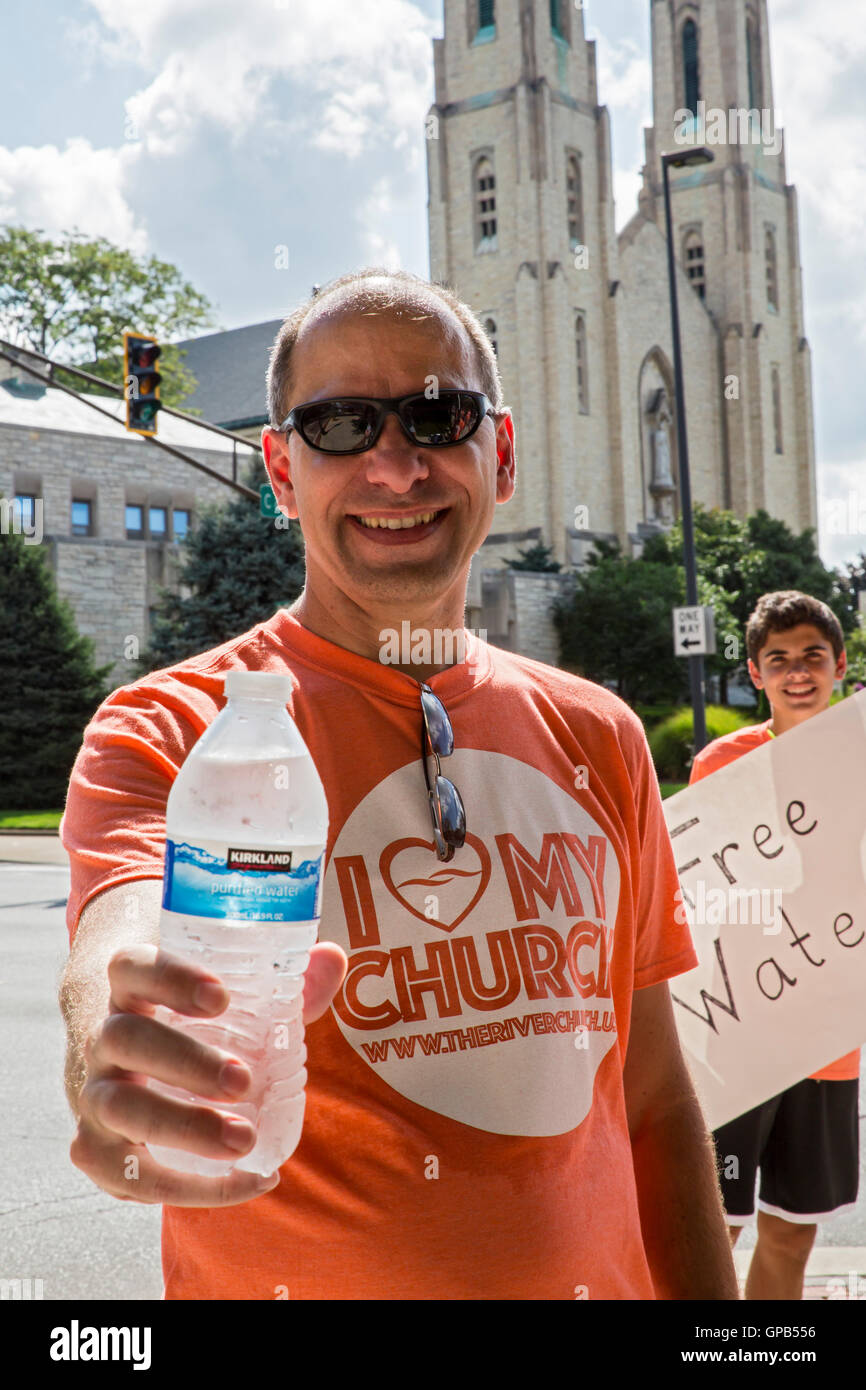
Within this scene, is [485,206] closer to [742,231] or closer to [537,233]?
[537,233]

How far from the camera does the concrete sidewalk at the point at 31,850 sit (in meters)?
20.0

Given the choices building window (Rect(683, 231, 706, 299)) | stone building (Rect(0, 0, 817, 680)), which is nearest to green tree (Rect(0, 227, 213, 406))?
stone building (Rect(0, 0, 817, 680))

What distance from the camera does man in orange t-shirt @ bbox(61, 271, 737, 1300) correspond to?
1710mm

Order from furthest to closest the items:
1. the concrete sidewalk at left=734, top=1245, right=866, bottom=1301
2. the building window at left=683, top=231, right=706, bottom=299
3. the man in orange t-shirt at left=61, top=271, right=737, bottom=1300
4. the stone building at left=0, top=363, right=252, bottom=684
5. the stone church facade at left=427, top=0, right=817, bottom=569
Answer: the building window at left=683, top=231, right=706, bottom=299 → the stone church facade at left=427, top=0, right=817, bottom=569 → the stone building at left=0, top=363, right=252, bottom=684 → the concrete sidewalk at left=734, top=1245, right=866, bottom=1301 → the man in orange t-shirt at left=61, top=271, right=737, bottom=1300

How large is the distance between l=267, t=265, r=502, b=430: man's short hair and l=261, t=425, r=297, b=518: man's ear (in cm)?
2

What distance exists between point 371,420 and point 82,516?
128 feet

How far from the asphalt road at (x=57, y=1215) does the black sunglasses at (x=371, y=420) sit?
2.40 metres

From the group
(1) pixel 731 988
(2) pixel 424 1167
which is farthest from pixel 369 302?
(1) pixel 731 988

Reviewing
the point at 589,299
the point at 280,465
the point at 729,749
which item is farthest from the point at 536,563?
the point at 280,465

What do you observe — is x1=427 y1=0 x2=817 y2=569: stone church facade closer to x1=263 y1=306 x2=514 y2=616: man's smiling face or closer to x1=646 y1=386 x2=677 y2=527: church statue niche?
x1=646 y1=386 x2=677 y2=527: church statue niche

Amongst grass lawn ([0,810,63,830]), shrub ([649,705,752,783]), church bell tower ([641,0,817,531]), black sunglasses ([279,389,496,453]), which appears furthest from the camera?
church bell tower ([641,0,817,531])

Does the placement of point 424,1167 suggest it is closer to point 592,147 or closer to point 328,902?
point 328,902

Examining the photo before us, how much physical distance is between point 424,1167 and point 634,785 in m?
0.73

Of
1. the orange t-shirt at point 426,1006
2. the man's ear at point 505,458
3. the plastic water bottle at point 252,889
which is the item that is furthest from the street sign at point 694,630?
the plastic water bottle at point 252,889
